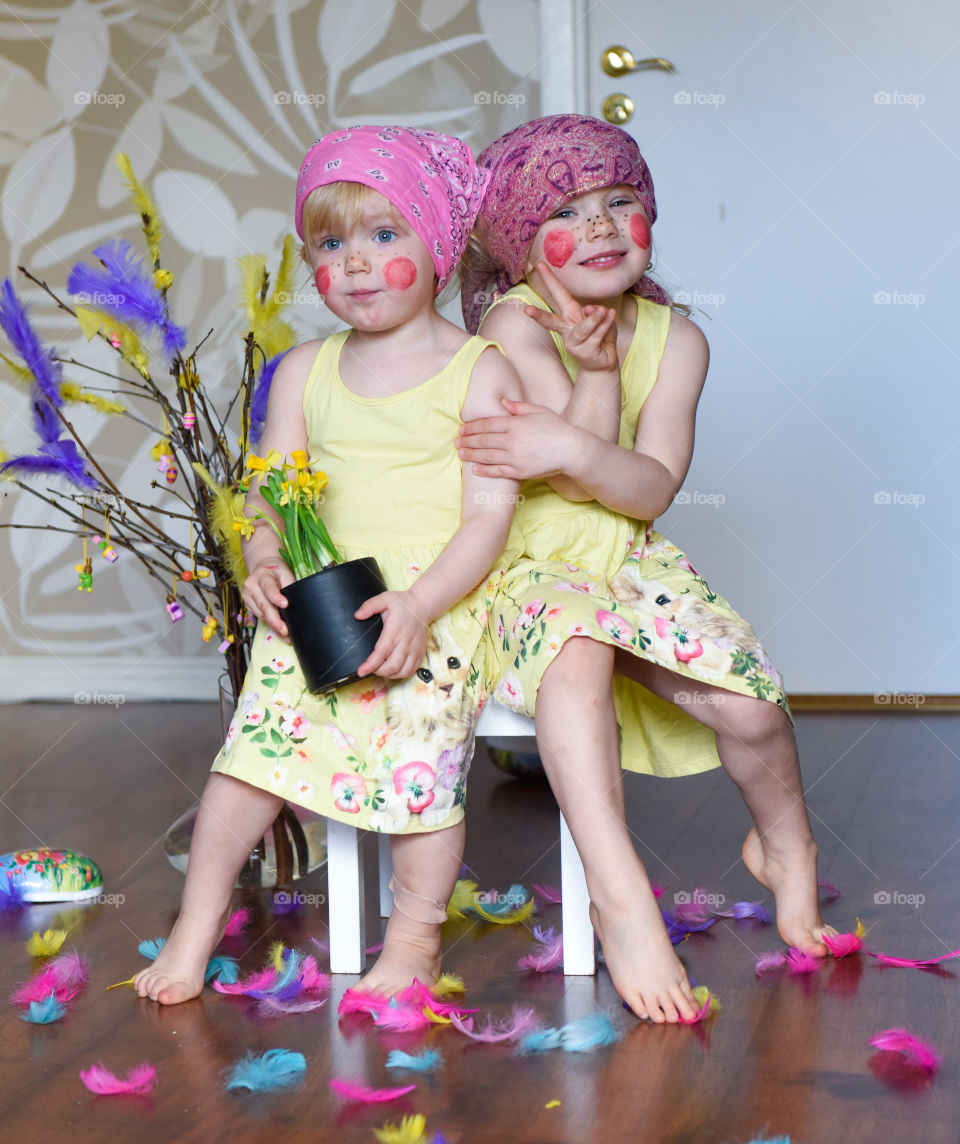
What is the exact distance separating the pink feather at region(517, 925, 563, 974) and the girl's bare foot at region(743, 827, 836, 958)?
232mm

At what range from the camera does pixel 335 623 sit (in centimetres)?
129

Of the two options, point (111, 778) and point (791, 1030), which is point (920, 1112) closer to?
point (791, 1030)

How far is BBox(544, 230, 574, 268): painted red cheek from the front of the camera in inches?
58.0

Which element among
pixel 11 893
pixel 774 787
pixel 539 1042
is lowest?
pixel 11 893

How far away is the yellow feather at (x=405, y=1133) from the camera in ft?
3.27

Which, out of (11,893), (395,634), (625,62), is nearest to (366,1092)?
(395,634)

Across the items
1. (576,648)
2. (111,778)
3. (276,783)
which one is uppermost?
(576,648)

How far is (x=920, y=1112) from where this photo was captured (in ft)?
3.40

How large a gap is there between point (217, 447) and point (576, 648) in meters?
0.59

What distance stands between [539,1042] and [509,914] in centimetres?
37

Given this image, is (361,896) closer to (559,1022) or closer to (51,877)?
(559,1022)

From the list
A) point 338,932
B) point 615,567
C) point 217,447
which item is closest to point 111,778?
point 217,447

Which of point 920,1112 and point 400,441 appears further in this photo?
point 400,441

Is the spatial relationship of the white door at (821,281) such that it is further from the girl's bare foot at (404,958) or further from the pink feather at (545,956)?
the girl's bare foot at (404,958)
